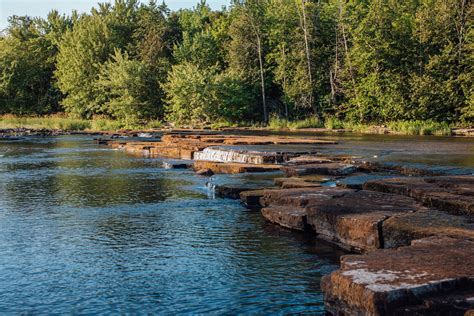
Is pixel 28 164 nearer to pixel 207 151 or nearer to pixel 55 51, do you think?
pixel 207 151

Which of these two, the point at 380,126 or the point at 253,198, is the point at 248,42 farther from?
the point at 253,198

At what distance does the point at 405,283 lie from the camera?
5004 mm

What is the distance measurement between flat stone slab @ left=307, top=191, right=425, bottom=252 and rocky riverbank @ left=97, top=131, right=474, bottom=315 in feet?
0.05

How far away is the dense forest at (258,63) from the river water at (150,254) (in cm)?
2818

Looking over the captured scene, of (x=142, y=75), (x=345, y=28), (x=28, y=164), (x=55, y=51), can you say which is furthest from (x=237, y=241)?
(x=55, y=51)

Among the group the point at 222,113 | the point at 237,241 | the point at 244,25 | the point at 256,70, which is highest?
the point at 244,25

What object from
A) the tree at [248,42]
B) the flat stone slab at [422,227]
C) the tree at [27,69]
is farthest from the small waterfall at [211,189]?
the tree at [27,69]

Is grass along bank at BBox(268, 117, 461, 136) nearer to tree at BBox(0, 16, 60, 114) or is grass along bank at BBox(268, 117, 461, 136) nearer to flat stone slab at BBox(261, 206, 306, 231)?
flat stone slab at BBox(261, 206, 306, 231)

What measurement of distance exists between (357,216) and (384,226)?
686mm

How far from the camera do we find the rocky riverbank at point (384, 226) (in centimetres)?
493

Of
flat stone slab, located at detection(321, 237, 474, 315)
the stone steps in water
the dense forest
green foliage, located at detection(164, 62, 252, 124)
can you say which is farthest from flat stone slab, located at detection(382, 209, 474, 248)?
green foliage, located at detection(164, 62, 252, 124)

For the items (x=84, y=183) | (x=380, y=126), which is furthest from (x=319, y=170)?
(x=380, y=126)

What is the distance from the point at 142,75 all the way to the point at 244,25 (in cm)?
1264

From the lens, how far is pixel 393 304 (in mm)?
4781
